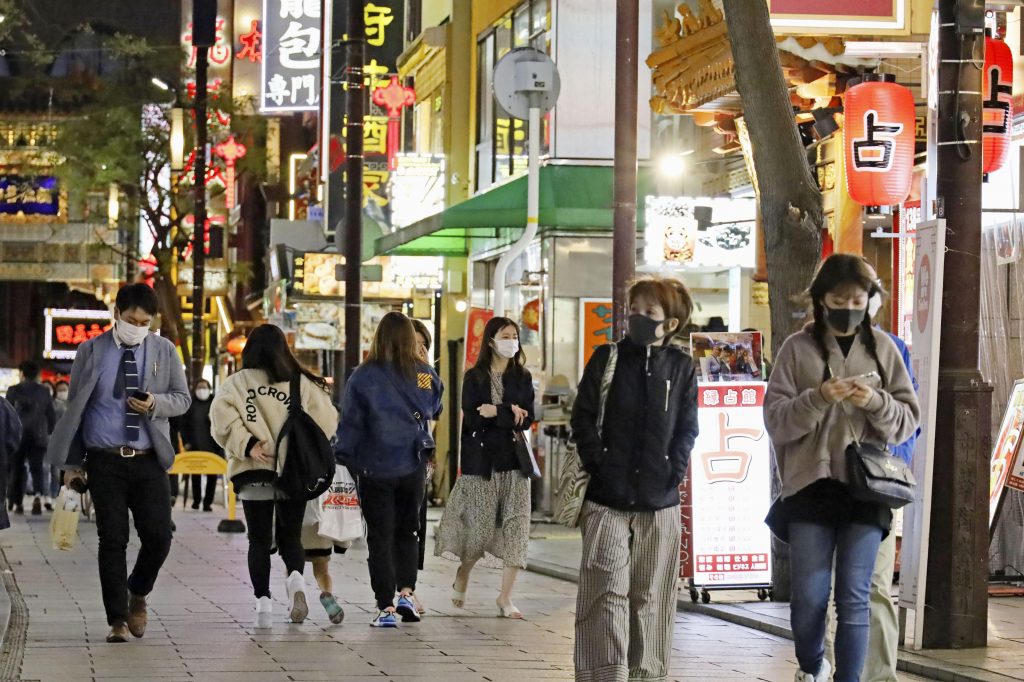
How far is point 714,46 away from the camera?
17.5 metres

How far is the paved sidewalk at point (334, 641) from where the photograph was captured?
9.38m

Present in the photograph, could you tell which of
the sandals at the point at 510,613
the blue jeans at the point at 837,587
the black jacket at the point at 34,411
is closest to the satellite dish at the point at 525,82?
the sandals at the point at 510,613

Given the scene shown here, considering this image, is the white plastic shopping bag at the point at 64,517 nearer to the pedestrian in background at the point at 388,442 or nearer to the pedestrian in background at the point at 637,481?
the pedestrian in background at the point at 388,442

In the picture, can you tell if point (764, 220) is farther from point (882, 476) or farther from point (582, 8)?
point (582, 8)

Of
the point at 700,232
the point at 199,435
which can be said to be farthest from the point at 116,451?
the point at 199,435

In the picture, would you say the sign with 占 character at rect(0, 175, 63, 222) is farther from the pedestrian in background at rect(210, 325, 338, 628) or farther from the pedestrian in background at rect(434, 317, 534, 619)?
the pedestrian in background at rect(210, 325, 338, 628)

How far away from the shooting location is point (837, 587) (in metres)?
7.50

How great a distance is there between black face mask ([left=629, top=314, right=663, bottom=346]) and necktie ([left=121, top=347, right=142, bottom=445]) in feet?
12.5

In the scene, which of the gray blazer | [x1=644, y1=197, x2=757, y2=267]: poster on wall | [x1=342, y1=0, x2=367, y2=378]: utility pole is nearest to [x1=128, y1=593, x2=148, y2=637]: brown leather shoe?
the gray blazer

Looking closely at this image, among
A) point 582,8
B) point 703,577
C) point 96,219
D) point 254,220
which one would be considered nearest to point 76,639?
point 703,577

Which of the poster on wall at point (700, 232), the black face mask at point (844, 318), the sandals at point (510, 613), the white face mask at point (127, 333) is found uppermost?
the poster on wall at point (700, 232)

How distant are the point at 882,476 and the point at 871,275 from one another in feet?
2.77

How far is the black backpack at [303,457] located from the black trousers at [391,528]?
0.29 m

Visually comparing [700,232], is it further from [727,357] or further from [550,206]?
[727,357]
